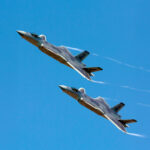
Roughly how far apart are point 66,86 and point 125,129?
54.0 ft

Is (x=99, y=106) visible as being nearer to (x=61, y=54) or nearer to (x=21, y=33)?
(x=61, y=54)

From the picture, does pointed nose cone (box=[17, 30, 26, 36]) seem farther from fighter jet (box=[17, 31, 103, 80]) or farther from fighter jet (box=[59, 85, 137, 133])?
fighter jet (box=[59, 85, 137, 133])

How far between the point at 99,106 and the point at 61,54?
13.7 m

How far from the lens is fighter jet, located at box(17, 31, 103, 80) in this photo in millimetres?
132938

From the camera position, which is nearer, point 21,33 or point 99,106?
point 21,33

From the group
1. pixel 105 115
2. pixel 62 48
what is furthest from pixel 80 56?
pixel 105 115

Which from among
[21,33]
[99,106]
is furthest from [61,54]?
[99,106]

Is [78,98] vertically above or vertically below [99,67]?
below

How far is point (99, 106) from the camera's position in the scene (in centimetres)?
13688

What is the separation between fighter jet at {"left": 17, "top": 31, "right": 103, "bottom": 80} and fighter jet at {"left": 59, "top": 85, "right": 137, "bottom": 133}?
4619mm

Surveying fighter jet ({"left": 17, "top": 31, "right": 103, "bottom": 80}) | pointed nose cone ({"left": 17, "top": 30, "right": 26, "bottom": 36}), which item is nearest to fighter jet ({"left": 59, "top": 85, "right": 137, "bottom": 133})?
fighter jet ({"left": 17, "top": 31, "right": 103, "bottom": 80})

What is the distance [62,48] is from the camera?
461 ft

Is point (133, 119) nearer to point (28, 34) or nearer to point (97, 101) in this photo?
point (97, 101)

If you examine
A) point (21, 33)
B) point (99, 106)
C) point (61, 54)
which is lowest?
point (99, 106)
